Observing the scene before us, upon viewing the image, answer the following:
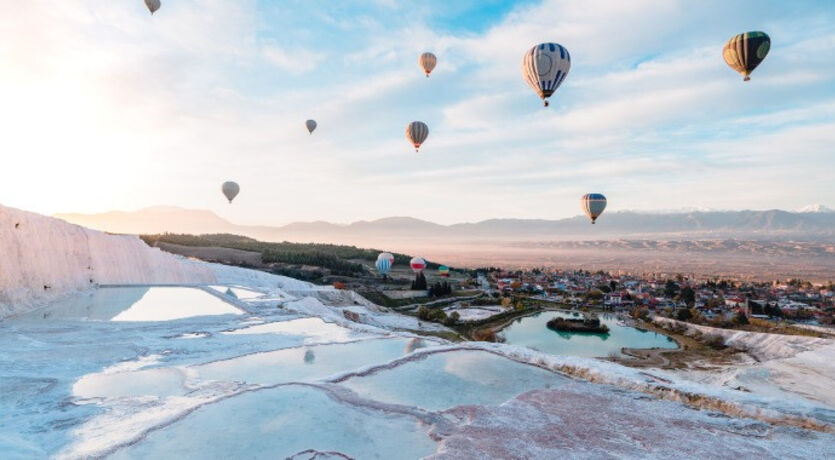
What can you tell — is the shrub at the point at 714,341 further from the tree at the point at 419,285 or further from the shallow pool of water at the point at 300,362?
the shallow pool of water at the point at 300,362

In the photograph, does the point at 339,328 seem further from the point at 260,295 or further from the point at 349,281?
the point at 349,281

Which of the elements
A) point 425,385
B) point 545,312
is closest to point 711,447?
point 425,385

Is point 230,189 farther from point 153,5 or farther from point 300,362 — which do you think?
point 300,362

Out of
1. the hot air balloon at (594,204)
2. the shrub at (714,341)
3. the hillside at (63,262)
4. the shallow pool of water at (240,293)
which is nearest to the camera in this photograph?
the hillside at (63,262)

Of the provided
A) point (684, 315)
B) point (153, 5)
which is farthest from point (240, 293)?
point (684, 315)

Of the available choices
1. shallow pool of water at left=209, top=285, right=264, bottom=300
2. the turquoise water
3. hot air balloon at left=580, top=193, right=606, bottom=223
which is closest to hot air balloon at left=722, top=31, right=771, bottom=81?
hot air balloon at left=580, top=193, right=606, bottom=223

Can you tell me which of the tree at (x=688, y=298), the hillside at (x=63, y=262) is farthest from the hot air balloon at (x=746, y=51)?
the tree at (x=688, y=298)

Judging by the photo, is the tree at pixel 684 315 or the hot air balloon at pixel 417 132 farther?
the tree at pixel 684 315
